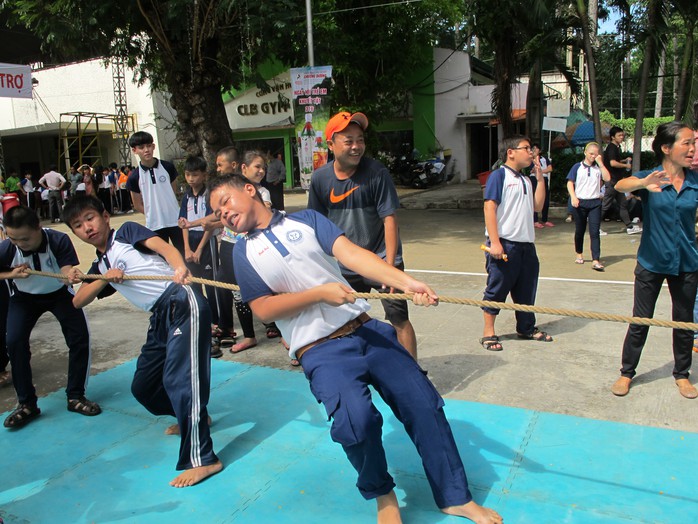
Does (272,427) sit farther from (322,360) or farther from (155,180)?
(155,180)

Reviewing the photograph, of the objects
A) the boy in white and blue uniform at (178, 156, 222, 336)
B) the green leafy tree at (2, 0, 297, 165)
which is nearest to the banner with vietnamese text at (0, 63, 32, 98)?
the green leafy tree at (2, 0, 297, 165)

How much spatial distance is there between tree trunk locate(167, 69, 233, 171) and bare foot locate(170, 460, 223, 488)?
7.55 m

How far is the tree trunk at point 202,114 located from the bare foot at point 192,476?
7552 mm

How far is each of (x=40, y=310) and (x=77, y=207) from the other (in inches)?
41.2

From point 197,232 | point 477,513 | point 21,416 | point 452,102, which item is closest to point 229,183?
point 477,513

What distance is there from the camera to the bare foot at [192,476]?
3116 millimetres

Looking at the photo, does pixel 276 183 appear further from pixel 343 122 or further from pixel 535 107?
pixel 535 107

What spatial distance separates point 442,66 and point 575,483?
20447 millimetres

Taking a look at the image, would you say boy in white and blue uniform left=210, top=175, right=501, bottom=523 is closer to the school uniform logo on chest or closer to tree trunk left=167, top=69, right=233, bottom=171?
the school uniform logo on chest

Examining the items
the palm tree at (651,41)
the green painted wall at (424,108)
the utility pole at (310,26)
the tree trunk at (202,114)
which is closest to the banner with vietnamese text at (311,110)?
the utility pole at (310,26)

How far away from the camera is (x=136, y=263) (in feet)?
11.7

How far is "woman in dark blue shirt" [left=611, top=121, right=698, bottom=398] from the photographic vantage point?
3609 mm

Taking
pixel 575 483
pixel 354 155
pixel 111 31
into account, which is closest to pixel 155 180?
pixel 354 155

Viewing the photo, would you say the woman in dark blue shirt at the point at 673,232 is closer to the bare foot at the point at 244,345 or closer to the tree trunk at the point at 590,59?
the bare foot at the point at 244,345
